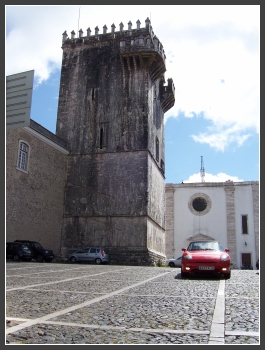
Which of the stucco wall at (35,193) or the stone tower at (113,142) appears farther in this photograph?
the stone tower at (113,142)

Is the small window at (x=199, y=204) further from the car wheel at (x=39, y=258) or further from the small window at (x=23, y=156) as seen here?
Answer: the small window at (x=23, y=156)

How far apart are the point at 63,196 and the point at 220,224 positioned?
61.6ft

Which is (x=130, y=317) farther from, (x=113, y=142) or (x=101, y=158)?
(x=113, y=142)

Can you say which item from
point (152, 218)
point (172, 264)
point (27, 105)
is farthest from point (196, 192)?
point (27, 105)

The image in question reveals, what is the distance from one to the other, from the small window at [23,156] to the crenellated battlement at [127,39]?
10960 millimetres

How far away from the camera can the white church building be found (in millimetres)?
37500

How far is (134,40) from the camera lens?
1129 inches

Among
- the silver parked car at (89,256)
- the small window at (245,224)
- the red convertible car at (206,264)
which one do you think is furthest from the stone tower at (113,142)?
the red convertible car at (206,264)

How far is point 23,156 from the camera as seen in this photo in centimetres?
2258

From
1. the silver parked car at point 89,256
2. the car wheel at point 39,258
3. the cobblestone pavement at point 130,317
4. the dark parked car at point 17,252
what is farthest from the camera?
the silver parked car at point 89,256

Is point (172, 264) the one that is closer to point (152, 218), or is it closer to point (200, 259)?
point (152, 218)

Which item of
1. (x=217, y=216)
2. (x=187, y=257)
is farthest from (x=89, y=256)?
(x=217, y=216)

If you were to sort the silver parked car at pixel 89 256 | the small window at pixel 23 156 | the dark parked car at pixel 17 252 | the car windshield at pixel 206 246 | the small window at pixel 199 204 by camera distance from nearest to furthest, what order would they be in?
the car windshield at pixel 206 246
the dark parked car at pixel 17 252
the small window at pixel 23 156
the silver parked car at pixel 89 256
the small window at pixel 199 204

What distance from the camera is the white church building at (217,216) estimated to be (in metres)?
37.5
